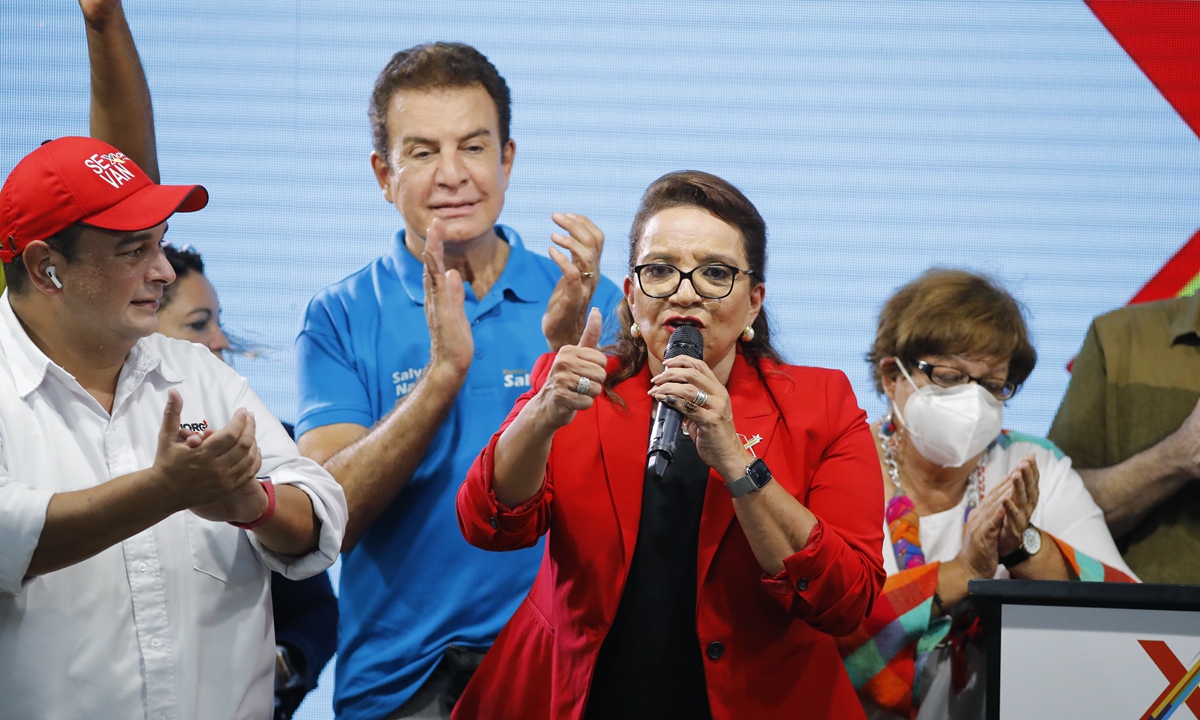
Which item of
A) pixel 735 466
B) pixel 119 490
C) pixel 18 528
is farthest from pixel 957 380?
pixel 18 528

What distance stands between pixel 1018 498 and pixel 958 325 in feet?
1.51

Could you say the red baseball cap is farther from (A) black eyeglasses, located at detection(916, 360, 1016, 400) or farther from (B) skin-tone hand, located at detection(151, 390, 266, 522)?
(A) black eyeglasses, located at detection(916, 360, 1016, 400)

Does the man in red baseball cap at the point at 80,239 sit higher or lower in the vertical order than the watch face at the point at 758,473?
higher

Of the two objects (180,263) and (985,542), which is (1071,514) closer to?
(985,542)

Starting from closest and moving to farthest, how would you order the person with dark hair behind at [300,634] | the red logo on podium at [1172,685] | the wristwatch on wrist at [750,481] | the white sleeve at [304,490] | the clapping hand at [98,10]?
the wristwatch on wrist at [750,481] → the white sleeve at [304,490] → the red logo on podium at [1172,685] → the clapping hand at [98,10] → the person with dark hair behind at [300,634]

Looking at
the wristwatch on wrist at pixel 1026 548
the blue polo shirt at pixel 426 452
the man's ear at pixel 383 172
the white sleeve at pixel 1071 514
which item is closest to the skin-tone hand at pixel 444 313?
the blue polo shirt at pixel 426 452

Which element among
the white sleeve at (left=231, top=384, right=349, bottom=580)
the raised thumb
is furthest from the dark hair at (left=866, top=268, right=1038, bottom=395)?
the white sleeve at (left=231, top=384, right=349, bottom=580)

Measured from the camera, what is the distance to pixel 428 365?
2.45m

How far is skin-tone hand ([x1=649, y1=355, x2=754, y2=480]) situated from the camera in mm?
1713

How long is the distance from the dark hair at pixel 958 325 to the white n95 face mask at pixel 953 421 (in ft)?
0.31

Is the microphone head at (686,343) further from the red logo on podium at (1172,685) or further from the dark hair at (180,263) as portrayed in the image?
the dark hair at (180,263)

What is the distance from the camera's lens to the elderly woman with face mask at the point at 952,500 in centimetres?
230

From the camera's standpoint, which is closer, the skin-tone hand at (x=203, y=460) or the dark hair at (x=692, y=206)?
the skin-tone hand at (x=203, y=460)

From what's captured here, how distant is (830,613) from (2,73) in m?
2.68
